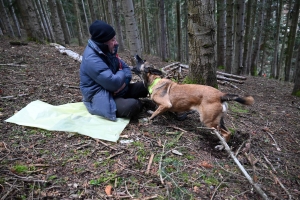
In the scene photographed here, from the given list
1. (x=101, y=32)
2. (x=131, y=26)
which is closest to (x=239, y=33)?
(x=131, y=26)

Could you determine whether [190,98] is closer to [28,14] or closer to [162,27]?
[28,14]

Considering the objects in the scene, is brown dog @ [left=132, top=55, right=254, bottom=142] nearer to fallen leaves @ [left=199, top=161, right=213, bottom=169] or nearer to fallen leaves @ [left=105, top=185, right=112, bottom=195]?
fallen leaves @ [left=199, top=161, right=213, bottom=169]

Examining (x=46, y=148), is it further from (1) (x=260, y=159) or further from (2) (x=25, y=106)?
(1) (x=260, y=159)

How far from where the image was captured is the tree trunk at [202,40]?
167 inches

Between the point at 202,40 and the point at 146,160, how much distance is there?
3061 mm

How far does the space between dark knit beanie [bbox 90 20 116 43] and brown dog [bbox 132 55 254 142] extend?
1061 millimetres

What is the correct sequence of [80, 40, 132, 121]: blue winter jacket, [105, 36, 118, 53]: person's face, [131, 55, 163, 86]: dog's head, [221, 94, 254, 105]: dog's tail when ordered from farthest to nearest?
[131, 55, 163, 86]: dog's head
[105, 36, 118, 53]: person's face
[80, 40, 132, 121]: blue winter jacket
[221, 94, 254, 105]: dog's tail

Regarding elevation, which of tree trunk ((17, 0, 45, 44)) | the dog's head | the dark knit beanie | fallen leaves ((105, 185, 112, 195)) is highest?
tree trunk ((17, 0, 45, 44))

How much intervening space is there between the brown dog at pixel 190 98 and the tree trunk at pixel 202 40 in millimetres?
892

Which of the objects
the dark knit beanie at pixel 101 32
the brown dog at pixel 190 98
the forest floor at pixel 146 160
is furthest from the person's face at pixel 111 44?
the forest floor at pixel 146 160

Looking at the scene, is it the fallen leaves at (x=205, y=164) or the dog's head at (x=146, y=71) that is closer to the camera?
the fallen leaves at (x=205, y=164)

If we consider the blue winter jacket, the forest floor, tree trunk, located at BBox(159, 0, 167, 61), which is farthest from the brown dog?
tree trunk, located at BBox(159, 0, 167, 61)

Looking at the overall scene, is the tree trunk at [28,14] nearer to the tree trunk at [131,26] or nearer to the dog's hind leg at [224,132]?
the tree trunk at [131,26]

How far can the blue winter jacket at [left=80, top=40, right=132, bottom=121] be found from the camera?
3.69 m
